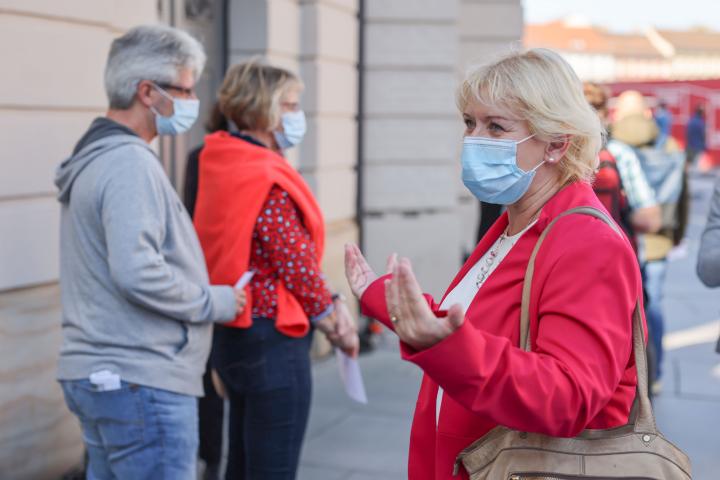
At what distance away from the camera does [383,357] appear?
8.02 metres

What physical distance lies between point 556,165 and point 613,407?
1.69 feet

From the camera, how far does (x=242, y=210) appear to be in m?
3.62

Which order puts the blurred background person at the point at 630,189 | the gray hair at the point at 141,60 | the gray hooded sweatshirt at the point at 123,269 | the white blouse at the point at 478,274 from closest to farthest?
the white blouse at the point at 478,274 < the gray hooded sweatshirt at the point at 123,269 < the gray hair at the point at 141,60 < the blurred background person at the point at 630,189

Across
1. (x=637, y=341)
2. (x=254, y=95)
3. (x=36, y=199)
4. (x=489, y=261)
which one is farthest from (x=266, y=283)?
(x=637, y=341)

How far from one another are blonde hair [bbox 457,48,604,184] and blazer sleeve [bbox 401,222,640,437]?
A: 25 centimetres

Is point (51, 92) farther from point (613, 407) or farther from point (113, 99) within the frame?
point (613, 407)

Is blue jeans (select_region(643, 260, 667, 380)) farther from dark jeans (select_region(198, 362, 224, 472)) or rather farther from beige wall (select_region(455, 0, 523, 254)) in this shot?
beige wall (select_region(455, 0, 523, 254))

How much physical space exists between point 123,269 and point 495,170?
3.90ft

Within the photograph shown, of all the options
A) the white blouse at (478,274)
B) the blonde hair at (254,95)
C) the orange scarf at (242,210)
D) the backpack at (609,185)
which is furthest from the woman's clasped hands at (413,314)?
the backpack at (609,185)

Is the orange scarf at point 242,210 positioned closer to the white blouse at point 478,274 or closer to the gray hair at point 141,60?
the gray hair at point 141,60

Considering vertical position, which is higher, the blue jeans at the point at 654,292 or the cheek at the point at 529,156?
the cheek at the point at 529,156

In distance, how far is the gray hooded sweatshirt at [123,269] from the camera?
292cm

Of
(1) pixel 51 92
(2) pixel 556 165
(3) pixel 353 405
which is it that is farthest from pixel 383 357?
(2) pixel 556 165

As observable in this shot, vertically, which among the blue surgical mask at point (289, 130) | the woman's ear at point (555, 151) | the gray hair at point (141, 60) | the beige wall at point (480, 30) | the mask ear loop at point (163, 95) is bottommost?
the blue surgical mask at point (289, 130)
